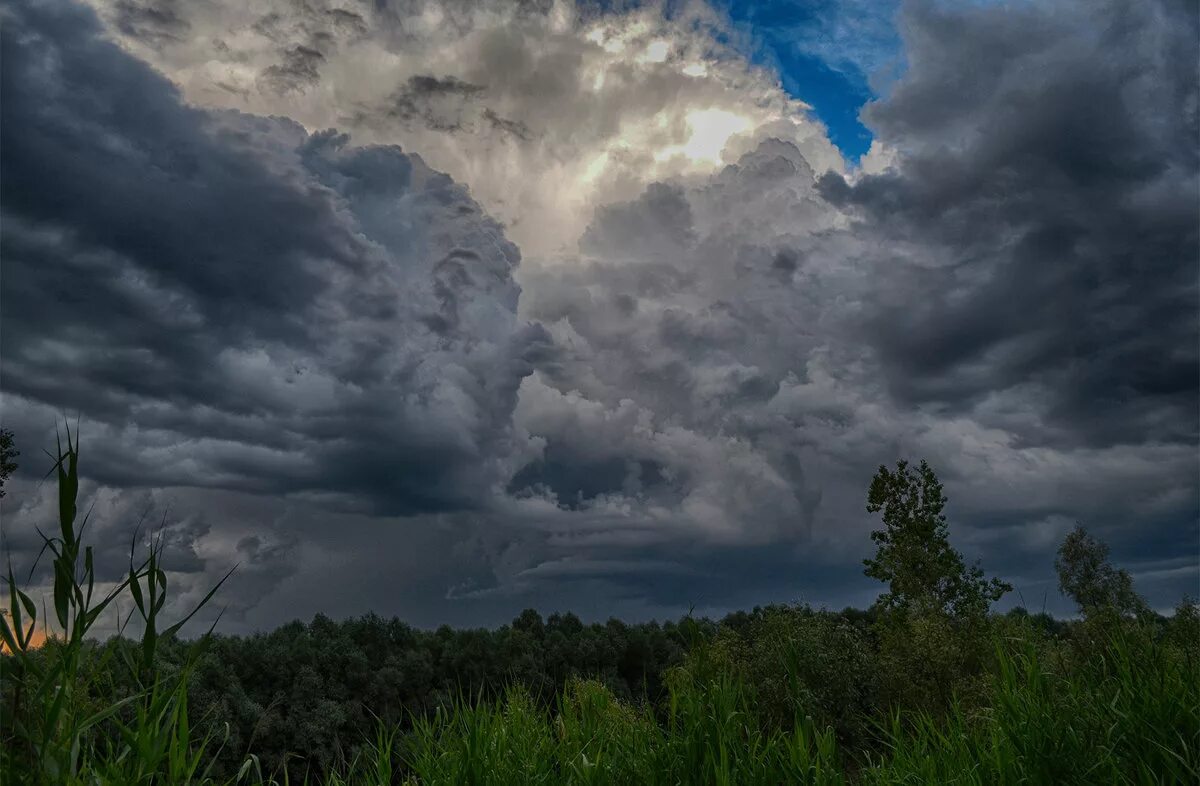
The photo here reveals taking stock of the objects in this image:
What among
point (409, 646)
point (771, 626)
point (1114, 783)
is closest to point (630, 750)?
point (1114, 783)

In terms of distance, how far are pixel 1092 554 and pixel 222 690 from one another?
71252mm

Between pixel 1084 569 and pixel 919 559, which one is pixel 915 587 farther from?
pixel 1084 569

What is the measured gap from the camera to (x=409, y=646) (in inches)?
3238

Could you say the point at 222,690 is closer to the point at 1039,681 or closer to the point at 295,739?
the point at 295,739

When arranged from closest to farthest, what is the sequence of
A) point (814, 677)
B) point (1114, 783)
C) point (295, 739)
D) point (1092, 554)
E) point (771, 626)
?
point (1114, 783), point (814, 677), point (771, 626), point (295, 739), point (1092, 554)

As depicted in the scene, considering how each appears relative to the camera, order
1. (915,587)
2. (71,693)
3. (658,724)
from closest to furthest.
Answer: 1. (71,693)
2. (658,724)
3. (915,587)

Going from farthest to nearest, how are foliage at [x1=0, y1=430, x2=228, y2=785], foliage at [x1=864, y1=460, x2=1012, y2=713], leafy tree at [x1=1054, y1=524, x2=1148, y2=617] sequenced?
leafy tree at [x1=1054, y1=524, x2=1148, y2=617]
foliage at [x1=864, y1=460, x2=1012, y2=713]
foliage at [x1=0, y1=430, x2=228, y2=785]

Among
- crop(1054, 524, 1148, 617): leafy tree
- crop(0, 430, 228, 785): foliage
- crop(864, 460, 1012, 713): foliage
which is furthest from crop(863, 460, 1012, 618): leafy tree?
crop(0, 430, 228, 785): foliage

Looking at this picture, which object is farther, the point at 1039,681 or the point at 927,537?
the point at 927,537

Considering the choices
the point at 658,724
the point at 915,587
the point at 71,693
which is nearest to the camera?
the point at 71,693

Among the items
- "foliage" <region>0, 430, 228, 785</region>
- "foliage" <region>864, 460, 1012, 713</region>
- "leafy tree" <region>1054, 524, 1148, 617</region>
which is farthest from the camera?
"leafy tree" <region>1054, 524, 1148, 617</region>

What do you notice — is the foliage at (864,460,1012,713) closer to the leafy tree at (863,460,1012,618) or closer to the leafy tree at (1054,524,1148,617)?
the leafy tree at (863,460,1012,618)

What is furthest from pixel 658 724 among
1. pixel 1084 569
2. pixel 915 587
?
pixel 1084 569

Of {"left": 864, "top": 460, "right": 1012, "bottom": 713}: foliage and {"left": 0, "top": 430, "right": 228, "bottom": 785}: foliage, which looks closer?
{"left": 0, "top": 430, "right": 228, "bottom": 785}: foliage
